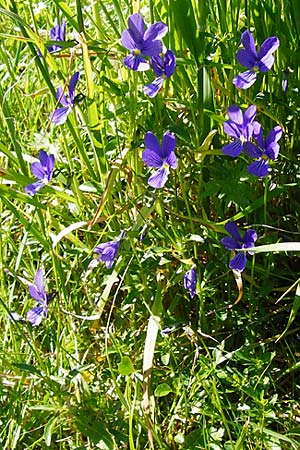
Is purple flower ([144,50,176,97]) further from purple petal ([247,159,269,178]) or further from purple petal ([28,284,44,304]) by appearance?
purple petal ([28,284,44,304])

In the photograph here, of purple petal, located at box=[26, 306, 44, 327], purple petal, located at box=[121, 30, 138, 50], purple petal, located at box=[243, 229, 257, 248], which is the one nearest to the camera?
purple petal, located at box=[121, 30, 138, 50]

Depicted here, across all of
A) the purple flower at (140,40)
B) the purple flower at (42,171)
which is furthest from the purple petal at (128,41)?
the purple flower at (42,171)

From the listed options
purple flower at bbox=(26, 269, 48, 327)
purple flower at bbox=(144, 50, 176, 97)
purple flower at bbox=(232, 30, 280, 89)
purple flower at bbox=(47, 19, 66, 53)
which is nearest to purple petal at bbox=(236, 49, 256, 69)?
purple flower at bbox=(232, 30, 280, 89)

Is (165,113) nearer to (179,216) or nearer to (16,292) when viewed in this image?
(179,216)

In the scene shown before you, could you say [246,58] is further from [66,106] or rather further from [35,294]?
[35,294]

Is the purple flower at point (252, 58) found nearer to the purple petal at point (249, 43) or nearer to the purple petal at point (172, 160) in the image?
the purple petal at point (249, 43)

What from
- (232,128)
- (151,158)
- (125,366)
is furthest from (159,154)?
(125,366)

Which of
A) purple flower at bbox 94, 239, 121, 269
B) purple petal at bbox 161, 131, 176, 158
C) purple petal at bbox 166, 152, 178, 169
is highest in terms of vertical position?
purple petal at bbox 161, 131, 176, 158
